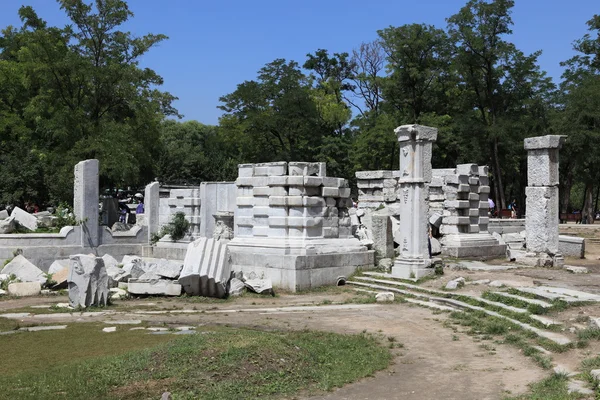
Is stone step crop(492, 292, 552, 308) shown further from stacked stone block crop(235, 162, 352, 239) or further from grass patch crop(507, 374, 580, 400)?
stacked stone block crop(235, 162, 352, 239)

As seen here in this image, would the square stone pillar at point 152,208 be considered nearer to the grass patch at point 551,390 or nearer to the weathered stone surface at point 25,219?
the weathered stone surface at point 25,219

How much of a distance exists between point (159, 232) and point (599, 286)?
14.6 meters

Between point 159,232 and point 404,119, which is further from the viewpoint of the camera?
point 404,119

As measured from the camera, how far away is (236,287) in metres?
15.7

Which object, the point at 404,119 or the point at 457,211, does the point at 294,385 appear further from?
the point at 404,119

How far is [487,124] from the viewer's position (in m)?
39.3

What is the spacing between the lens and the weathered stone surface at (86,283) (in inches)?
537

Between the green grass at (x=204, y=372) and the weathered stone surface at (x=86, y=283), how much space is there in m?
4.99

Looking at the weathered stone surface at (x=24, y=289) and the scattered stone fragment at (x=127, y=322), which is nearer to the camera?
the scattered stone fragment at (x=127, y=322)

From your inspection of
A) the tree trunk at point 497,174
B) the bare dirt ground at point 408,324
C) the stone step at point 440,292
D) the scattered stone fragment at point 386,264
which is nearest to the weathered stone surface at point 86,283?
the bare dirt ground at point 408,324

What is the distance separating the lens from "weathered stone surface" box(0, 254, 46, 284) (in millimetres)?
16969

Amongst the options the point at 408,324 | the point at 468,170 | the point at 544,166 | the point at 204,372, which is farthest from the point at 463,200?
the point at 204,372

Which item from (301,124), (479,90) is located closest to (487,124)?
(479,90)

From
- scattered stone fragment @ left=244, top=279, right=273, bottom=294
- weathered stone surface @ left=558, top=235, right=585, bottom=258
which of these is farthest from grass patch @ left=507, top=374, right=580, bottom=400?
weathered stone surface @ left=558, top=235, right=585, bottom=258
